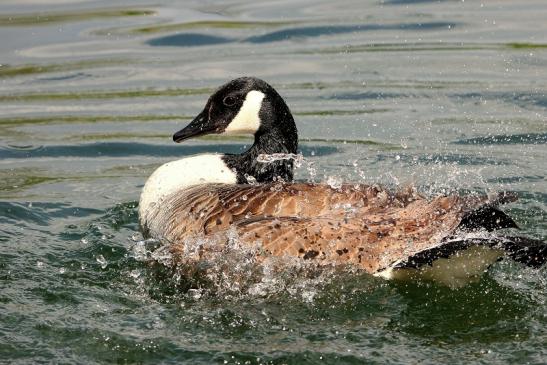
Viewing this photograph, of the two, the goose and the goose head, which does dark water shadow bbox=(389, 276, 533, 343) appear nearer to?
the goose

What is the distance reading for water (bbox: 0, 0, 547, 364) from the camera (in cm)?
619

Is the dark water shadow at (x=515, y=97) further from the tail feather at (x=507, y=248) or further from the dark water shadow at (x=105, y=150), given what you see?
the tail feather at (x=507, y=248)

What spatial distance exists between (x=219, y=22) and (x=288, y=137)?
6594 mm

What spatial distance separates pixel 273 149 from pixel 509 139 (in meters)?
3.01

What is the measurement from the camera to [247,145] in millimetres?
11086

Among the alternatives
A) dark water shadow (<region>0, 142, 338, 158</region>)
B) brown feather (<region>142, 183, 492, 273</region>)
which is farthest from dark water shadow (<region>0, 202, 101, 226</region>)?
brown feather (<region>142, 183, 492, 273</region>)

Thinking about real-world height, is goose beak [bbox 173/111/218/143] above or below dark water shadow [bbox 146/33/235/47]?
below

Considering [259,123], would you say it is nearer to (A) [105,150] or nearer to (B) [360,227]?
(B) [360,227]

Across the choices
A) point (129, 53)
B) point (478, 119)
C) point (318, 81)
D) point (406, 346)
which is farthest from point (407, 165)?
point (129, 53)

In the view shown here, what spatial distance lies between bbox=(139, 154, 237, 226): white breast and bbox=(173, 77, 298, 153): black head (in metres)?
0.26

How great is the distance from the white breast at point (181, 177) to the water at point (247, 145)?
1.25 feet

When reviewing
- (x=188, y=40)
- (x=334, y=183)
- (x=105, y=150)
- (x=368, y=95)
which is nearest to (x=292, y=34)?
(x=188, y=40)

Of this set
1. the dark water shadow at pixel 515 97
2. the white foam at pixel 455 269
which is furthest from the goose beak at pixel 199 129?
the dark water shadow at pixel 515 97

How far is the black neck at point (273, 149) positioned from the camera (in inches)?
328
